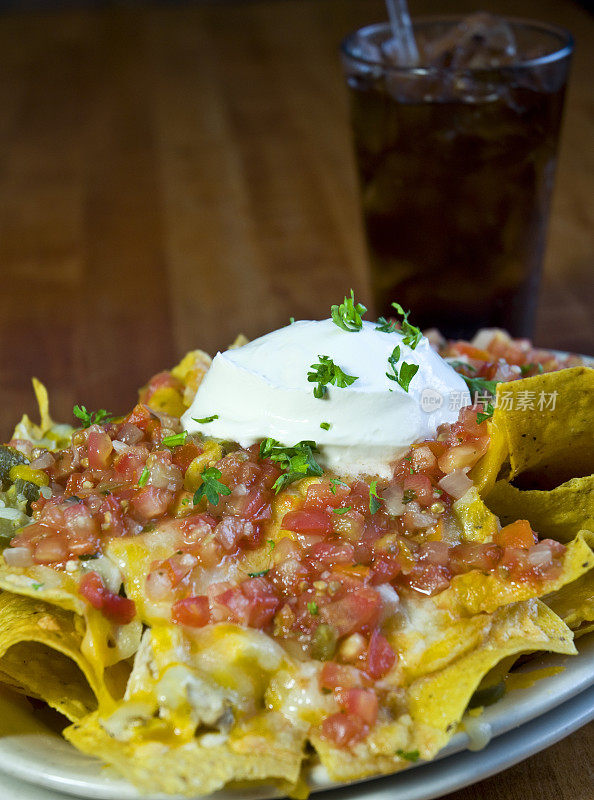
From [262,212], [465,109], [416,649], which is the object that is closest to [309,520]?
[416,649]

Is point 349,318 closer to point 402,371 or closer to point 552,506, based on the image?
point 402,371

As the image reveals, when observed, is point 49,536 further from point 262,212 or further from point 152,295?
point 262,212

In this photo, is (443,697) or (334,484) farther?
(334,484)

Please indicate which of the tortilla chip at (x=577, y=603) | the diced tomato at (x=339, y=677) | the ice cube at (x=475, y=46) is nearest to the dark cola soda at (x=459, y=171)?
the ice cube at (x=475, y=46)

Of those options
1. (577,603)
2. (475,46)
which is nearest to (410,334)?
(577,603)

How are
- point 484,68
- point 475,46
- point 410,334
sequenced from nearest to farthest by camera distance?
Result: point 410,334, point 484,68, point 475,46

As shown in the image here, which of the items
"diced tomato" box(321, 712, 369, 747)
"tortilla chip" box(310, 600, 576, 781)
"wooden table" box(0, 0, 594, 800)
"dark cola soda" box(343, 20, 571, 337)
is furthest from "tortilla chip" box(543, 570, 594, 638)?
"dark cola soda" box(343, 20, 571, 337)
